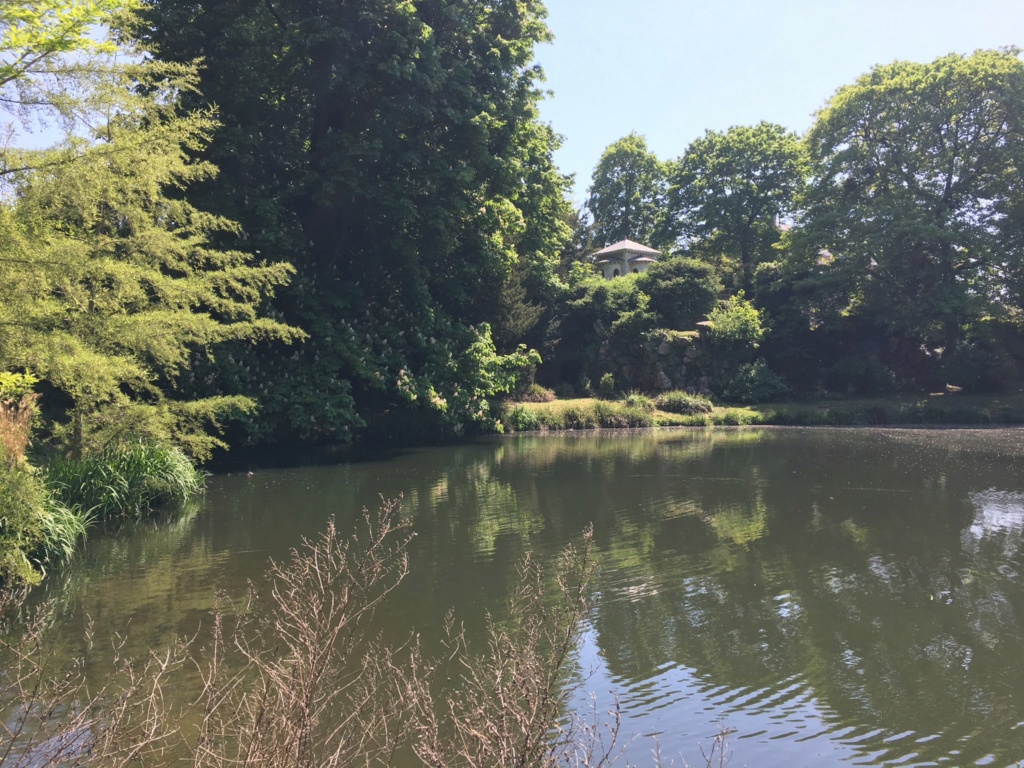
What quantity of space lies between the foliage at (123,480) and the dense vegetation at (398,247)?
0.16 feet

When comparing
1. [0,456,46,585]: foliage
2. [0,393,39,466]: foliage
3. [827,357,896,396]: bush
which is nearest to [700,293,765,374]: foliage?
[827,357,896,396]: bush

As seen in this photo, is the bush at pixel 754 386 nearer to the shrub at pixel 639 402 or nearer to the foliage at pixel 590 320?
the shrub at pixel 639 402

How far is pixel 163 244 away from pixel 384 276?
10544mm

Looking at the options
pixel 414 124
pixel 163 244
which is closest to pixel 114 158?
pixel 163 244

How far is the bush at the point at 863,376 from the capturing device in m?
28.9

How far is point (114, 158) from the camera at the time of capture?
8.52 meters

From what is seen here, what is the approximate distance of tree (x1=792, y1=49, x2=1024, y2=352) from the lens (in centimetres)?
2728

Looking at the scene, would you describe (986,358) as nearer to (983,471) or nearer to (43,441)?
(983,471)

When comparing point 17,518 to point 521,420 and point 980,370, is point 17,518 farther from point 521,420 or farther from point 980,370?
point 980,370

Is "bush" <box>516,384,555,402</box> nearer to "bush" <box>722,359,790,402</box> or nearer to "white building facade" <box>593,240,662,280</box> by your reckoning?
"bush" <box>722,359,790,402</box>

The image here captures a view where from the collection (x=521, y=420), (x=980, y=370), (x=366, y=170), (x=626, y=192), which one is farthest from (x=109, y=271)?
(x=626, y=192)

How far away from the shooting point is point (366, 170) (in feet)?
61.2

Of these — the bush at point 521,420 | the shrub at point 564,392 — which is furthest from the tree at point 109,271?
the shrub at point 564,392

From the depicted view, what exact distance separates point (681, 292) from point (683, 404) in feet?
20.0
